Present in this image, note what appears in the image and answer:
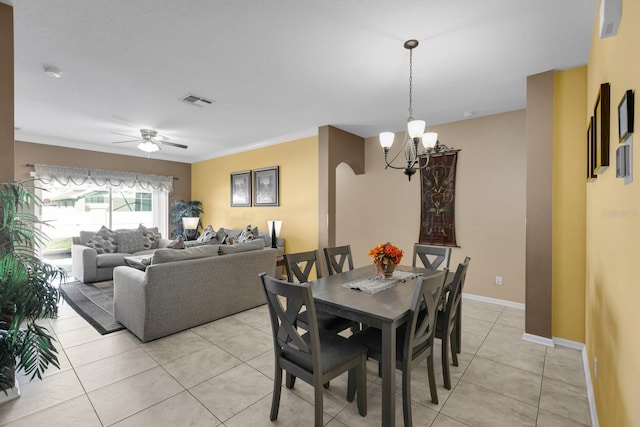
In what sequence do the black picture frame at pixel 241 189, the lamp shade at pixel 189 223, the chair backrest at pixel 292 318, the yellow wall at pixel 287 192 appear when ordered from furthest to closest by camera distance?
the lamp shade at pixel 189 223
the black picture frame at pixel 241 189
the yellow wall at pixel 287 192
the chair backrest at pixel 292 318

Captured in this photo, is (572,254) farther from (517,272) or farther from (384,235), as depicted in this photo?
(384,235)

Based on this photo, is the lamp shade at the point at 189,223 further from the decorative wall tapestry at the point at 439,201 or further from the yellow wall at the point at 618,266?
the yellow wall at the point at 618,266

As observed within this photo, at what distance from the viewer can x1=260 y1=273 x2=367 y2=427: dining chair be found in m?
1.53

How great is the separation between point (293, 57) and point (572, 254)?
316 centimetres

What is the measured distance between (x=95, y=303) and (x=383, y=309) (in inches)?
163

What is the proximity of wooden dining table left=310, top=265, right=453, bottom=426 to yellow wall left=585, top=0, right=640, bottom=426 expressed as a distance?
91cm

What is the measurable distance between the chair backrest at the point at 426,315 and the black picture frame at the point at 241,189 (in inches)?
193

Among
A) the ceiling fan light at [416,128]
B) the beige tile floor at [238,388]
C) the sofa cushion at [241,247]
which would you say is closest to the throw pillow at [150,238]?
the beige tile floor at [238,388]

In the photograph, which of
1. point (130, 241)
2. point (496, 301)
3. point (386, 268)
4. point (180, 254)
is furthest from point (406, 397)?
point (130, 241)

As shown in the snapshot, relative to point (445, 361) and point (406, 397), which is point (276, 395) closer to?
point (406, 397)

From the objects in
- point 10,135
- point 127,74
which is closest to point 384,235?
point 127,74

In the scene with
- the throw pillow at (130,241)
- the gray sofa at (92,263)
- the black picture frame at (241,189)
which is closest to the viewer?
the gray sofa at (92,263)

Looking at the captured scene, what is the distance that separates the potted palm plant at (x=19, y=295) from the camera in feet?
5.49

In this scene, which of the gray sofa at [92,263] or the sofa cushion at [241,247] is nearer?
the sofa cushion at [241,247]
